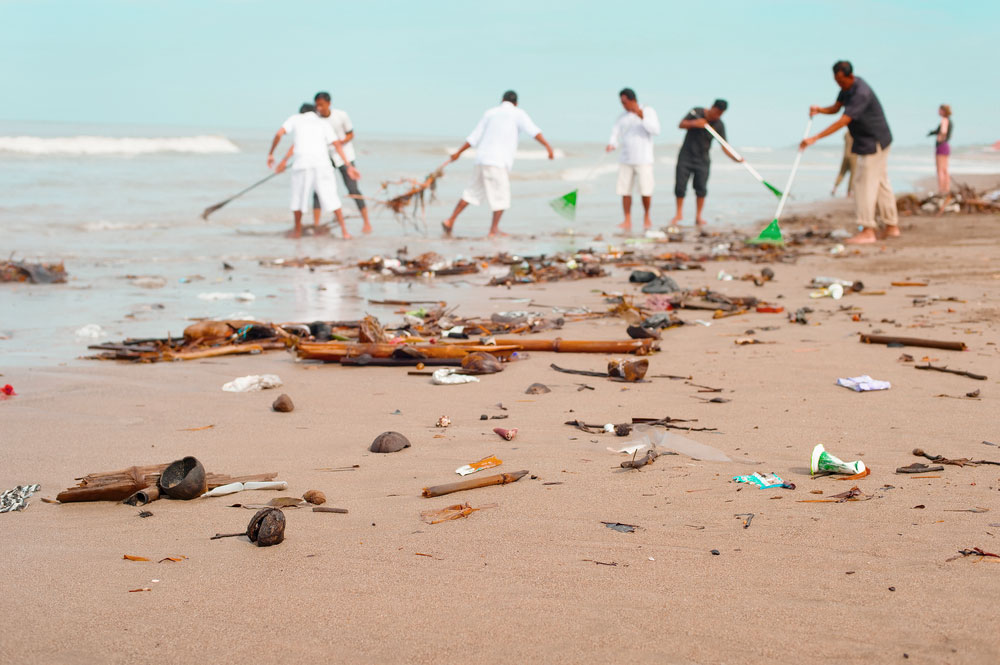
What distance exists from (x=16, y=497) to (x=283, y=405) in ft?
4.13

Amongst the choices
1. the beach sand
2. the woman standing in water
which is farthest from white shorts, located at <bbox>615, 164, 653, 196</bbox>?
the beach sand

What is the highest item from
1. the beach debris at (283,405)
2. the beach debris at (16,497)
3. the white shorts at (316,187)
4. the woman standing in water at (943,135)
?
the woman standing in water at (943,135)

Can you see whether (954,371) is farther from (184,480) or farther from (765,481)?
(184,480)

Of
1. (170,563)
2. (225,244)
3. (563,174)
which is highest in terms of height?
(563,174)

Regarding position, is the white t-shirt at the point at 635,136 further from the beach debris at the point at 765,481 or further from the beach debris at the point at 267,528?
the beach debris at the point at 267,528

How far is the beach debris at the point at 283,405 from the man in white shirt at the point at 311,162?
8.61 metres

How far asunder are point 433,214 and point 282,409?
1225 cm

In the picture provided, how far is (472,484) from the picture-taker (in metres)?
2.77

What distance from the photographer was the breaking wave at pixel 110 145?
3072 cm

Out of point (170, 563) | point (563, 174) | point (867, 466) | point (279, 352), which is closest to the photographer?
point (170, 563)

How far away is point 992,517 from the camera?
2.33m

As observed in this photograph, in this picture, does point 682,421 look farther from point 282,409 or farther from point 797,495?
point 282,409

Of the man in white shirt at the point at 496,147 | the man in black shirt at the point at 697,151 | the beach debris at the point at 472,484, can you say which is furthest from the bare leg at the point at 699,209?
the beach debris at the point at 472,484

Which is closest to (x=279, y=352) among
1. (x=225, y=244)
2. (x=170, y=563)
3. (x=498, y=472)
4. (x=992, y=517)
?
(x=498, y=472)
